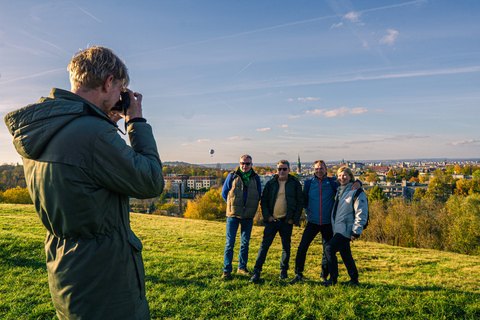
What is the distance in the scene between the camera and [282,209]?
6609 mm

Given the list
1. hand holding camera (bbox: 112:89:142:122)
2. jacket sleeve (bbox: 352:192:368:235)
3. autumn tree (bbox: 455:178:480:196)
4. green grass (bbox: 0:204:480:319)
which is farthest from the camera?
autumn tree (bbox: 455:178:480:196)

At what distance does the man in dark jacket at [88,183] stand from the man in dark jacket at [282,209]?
16.1ft

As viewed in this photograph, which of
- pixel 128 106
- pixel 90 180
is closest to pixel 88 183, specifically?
pixel 90 180

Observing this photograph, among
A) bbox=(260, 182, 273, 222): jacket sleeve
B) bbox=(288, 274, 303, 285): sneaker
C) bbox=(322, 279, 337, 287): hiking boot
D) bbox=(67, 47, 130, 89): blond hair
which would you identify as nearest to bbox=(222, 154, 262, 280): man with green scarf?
bbox=(260, 182, 273, 222): jacket sleeve

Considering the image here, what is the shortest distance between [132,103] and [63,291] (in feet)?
4.19

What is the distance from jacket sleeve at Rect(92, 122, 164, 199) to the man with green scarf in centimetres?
492

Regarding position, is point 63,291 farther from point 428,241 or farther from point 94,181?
point 428,241

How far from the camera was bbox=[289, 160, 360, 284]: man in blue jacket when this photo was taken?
6.51 metres

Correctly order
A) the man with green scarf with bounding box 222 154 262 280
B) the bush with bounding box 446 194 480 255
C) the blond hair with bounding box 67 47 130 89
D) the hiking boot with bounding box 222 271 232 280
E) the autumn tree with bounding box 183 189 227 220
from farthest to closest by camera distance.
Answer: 1. the autumn tree with bounding box 183 189 227 220
2. the bush with bounding box 446 194 480 255
3. the man with green scarf with bounding box 222 154 262 280
4. the hiking boot with bounding box 222 271 232 280
5. the blond hair with bounding box 67 47 130 89

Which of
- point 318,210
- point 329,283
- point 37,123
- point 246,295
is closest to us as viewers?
point 37,123

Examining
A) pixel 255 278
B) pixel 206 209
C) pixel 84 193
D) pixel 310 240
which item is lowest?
pixel 206 209

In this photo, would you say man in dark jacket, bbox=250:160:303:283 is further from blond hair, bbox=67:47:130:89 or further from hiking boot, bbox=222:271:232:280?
blond hair, bbox=67:47:130:89

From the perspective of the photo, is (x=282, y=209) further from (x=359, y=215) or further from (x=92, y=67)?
(x=92, y=67)

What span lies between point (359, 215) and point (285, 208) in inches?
63.8
